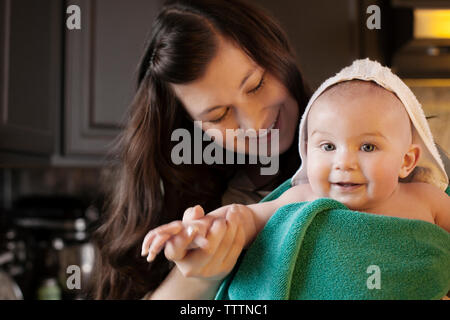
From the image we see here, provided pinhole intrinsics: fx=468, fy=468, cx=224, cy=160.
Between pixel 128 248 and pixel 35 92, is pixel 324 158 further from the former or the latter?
pixel 35 92

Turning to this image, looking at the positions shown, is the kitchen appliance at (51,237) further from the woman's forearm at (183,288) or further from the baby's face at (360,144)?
the baby's face at (360,144)

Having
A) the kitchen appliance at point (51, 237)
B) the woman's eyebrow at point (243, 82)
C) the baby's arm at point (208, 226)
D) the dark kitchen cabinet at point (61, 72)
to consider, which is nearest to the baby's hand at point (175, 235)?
the baby's arm at point (208, 226)

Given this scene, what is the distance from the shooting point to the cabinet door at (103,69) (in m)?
0.66

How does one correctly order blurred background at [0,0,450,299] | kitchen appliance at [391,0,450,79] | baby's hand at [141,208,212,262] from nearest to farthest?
baby's hand at [141,208,212,262] → kitchen appliance at [391,0,450,79] → blurred background at [0,0,450,299]

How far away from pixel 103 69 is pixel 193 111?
41cm

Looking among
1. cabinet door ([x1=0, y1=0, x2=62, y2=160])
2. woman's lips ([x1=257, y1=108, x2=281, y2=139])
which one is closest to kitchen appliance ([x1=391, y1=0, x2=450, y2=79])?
woman's lips ([x1=257, y1=108, x2=281, y2=139])

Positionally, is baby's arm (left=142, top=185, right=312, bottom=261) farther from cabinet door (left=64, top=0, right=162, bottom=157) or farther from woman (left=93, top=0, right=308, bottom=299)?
cabinet door (left=64, top=0, right=162, bottom=157)

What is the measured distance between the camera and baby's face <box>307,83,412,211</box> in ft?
0.82

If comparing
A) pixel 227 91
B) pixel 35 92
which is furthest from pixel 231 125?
pixel 35 92

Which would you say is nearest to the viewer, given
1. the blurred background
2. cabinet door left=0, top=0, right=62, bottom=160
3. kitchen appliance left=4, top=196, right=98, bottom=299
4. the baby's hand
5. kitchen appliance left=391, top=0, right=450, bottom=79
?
the baby's hand

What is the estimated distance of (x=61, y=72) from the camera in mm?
697

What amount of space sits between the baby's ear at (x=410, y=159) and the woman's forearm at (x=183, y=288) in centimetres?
13

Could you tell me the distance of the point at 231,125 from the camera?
334 mm

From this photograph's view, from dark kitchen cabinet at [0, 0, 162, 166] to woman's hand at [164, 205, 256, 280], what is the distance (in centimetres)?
39
